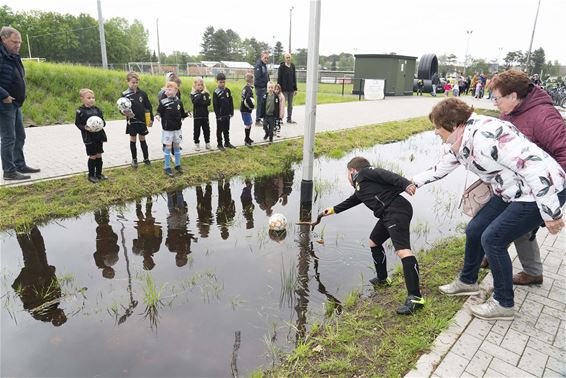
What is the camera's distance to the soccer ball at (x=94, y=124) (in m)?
6.53

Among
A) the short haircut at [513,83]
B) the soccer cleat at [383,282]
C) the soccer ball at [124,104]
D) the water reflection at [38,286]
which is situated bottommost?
the water reflection at [38,286]

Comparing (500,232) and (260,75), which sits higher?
(260,75)

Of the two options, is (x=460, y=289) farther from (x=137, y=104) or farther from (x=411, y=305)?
(x=137, y=104)

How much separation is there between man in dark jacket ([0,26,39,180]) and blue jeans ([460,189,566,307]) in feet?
23.1

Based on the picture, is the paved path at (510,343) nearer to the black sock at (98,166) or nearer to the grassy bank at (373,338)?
the grassy bank at (373,338)

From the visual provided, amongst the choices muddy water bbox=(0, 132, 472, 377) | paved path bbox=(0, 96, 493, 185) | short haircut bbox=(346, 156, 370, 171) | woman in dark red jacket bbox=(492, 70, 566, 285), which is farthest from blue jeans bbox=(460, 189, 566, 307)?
paved path bbox=(0, 96, 493, 185)

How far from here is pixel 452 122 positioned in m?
3.49

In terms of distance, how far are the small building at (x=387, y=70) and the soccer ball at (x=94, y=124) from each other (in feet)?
70.5

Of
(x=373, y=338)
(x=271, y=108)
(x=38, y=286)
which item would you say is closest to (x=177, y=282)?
(x=38, y=286)

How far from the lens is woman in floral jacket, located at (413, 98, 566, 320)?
3.07 metres

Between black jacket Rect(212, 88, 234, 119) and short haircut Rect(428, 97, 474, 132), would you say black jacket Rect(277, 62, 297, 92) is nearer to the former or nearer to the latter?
black jacket Rect(212, 88, 234, 119)

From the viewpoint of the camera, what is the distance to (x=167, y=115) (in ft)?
24.5

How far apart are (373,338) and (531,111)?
2.32m

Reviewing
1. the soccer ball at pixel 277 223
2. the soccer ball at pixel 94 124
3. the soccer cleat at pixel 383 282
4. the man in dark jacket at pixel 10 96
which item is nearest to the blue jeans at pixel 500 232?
the soccer cleat at pixel 383 282
